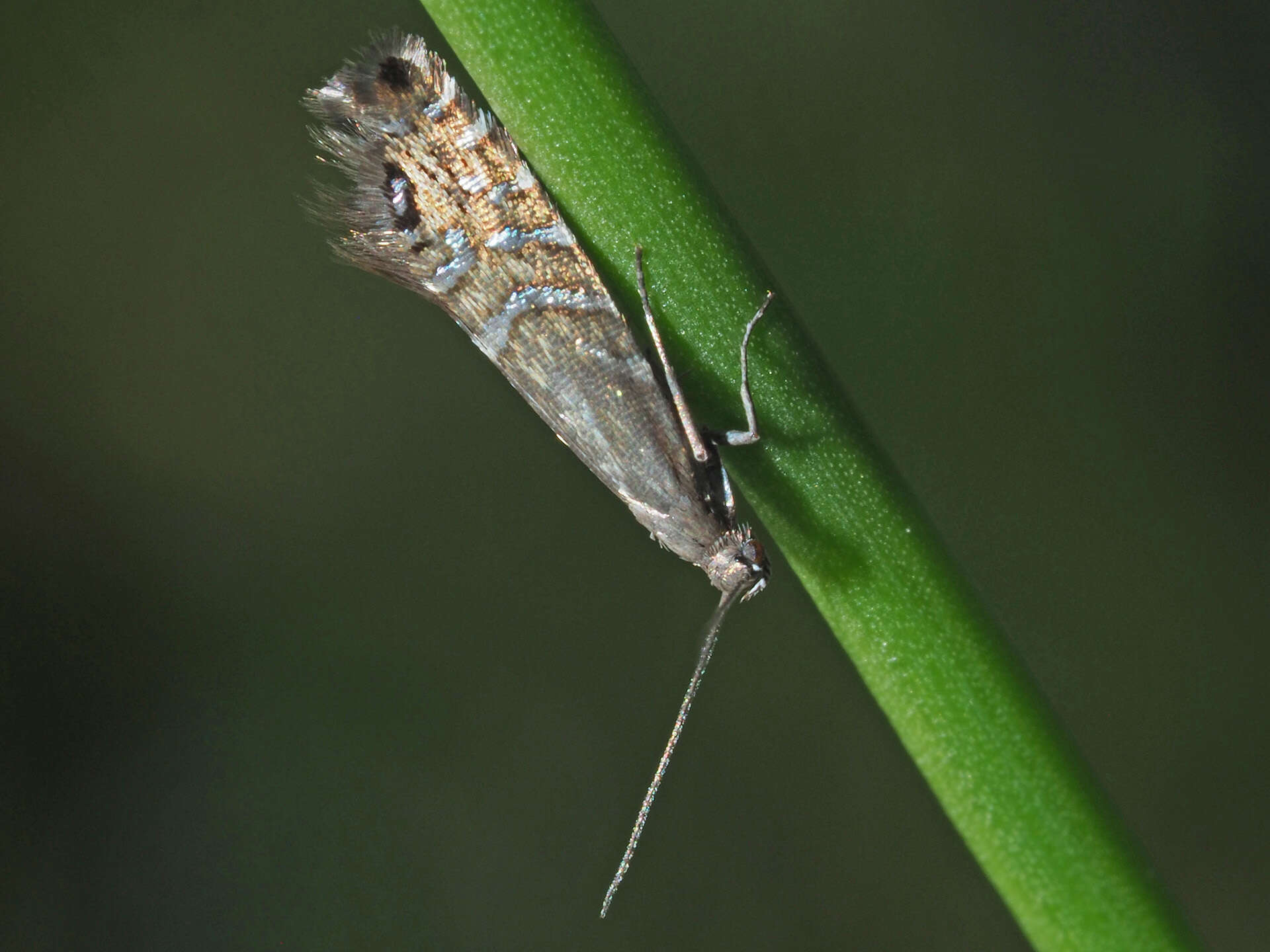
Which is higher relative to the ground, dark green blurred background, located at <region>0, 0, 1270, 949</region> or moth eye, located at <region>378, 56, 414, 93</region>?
moth eye, located at <region>378, 56, 414, 93</region>

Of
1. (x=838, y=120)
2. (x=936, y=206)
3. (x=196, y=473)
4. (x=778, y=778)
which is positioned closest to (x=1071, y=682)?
(x=778, y=778)

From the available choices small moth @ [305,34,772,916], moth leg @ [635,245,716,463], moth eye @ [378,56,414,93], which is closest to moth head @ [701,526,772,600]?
small moth @ [305,34,772,916]

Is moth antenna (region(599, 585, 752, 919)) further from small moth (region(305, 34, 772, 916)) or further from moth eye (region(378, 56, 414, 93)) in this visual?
moth eye (region(378, 56, 414, 93))

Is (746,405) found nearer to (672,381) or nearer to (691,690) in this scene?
(672,381)

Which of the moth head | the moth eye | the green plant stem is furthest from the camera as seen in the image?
the moth head

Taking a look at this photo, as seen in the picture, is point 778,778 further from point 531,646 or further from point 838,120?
point 838,120

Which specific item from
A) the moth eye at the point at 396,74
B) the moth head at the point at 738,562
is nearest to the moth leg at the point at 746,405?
the moth head at the point at 738,562

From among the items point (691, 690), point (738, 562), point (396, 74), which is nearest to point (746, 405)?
point (738, 562)
